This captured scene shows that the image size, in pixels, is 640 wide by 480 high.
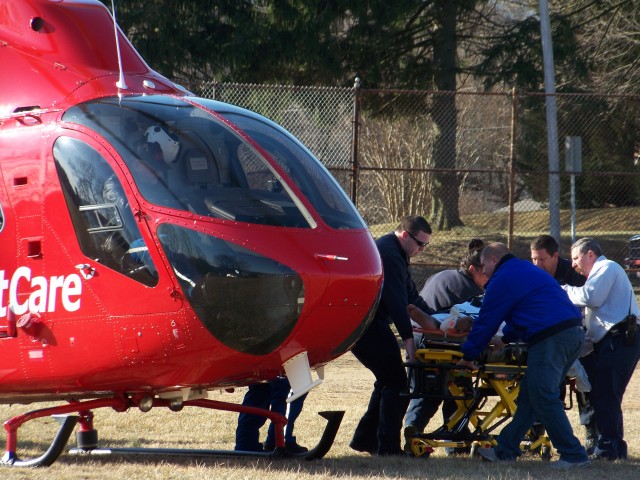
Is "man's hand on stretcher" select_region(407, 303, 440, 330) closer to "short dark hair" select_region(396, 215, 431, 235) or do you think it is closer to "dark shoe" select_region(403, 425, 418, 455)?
"short dark hair" select_region(396, 215, 431, 235)

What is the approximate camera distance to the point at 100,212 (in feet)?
20.9

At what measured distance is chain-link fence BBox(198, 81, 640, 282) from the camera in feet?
53.2

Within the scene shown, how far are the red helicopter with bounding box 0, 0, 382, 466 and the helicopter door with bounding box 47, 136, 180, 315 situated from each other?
10mm

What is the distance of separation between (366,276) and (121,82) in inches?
87.8

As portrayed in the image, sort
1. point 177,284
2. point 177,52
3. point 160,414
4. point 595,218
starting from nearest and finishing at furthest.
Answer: point 177,284 < point 160,414 < point 177,52 < point 595,218

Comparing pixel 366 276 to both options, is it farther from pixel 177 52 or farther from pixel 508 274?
pixel 177 52

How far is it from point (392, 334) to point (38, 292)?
2.66 metres

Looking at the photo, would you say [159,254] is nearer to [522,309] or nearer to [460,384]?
[522,309]

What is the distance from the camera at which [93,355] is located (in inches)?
253

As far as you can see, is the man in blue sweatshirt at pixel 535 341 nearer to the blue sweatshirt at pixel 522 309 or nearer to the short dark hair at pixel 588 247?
the blue sweatshirt at pixel 522 309

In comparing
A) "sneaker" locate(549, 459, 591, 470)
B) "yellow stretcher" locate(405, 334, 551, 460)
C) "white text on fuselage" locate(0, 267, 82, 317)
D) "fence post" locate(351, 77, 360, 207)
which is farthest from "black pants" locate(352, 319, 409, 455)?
"fence post" locate(351, 77, 360, 207)

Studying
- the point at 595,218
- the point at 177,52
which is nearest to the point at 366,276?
the point at 177,52

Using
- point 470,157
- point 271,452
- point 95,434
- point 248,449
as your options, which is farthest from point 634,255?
point 95,434

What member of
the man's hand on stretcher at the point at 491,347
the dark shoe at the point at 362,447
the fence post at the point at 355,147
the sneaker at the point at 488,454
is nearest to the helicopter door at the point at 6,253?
the dark shoe at the point at 362,447
